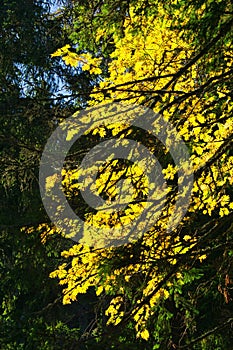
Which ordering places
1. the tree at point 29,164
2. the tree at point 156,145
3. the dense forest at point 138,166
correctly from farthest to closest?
the tree at point 29,164 < the dense forest at point 138,166 < the tree at point 156,145

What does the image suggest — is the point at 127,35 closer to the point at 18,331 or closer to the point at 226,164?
the point at 226,164

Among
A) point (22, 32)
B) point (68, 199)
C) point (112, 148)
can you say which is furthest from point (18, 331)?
point (22, 32)

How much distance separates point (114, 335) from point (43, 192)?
1821 millimetres

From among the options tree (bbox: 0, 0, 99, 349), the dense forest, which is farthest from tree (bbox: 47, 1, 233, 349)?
tree (bbox: 0, 0, 99, 349)

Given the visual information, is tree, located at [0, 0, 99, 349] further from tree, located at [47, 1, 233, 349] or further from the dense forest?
tree, located at [47, 1, 233, 349]

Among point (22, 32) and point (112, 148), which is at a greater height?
point (22, 32)

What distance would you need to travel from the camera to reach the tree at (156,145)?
394cm

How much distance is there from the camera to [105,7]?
473 cm

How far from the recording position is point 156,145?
14.6ft

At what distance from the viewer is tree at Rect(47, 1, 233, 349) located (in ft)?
12.9

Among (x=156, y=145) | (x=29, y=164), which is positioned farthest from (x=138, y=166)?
(x=29, y=164)

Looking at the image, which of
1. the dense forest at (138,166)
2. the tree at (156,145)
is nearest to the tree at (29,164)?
the dense forest at (138,166)

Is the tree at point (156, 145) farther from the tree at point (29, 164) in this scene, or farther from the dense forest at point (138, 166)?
the tree at point (29, 164)

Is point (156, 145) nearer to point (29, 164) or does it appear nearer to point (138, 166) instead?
point (138, 166)
